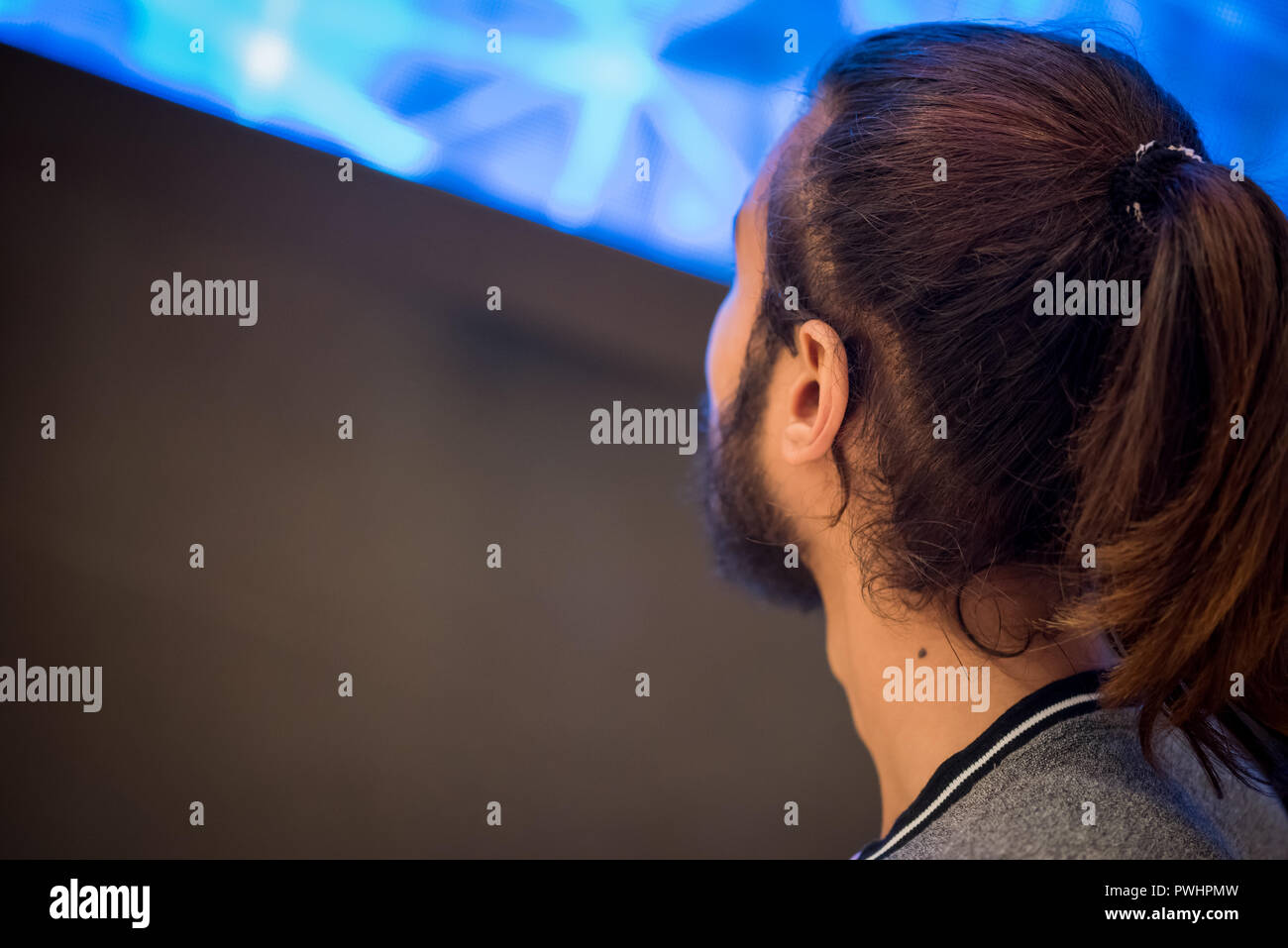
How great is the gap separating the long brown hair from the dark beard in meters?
0.10

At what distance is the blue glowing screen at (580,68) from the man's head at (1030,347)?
9.9 inches

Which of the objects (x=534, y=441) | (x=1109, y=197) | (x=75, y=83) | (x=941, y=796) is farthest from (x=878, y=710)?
(x=75, y=83)

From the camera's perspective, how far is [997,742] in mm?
630

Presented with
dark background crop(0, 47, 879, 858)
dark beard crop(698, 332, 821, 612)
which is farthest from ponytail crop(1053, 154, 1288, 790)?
dark background crop(0, 47, 879, 858)

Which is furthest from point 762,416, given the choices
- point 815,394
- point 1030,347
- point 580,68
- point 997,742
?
point 580,68

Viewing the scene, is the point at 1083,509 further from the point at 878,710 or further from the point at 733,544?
the point at 733,544

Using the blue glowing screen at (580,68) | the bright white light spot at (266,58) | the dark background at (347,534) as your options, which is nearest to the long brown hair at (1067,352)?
the blue glowing screen at (580,68)

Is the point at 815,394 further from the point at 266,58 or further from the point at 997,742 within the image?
the point at 266,58

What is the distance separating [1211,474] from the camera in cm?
59

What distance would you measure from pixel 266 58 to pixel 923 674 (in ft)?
3.34

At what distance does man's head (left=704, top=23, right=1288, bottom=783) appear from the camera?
58cm

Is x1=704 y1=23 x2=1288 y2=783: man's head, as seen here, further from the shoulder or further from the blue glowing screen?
the blue glowing screen
